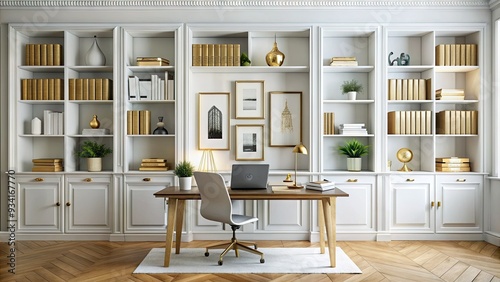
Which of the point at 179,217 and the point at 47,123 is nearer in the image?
the point at 179,217

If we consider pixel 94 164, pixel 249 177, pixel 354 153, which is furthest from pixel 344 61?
pixel 94 164

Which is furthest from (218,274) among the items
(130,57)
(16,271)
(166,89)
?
(130,57)

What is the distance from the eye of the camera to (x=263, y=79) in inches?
206

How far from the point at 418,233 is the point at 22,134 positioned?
15.8ft

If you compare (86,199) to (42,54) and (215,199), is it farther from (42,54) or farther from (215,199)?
(215,199)

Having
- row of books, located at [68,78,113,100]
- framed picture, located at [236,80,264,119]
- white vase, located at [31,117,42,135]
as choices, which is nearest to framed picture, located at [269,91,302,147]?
framed picture, located at [236,80,264,119]

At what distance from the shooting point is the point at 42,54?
4.97m

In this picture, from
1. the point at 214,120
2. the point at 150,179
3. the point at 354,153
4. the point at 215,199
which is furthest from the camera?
the point at 214,120

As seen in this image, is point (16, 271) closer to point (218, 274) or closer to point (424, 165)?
point (218, 274)

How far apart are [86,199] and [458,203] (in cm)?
433

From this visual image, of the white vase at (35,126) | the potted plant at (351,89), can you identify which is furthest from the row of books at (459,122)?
the white vase at (35,126)

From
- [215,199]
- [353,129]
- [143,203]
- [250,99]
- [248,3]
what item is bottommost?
[143,203]

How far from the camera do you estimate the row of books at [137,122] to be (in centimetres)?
495

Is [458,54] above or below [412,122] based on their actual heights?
above
